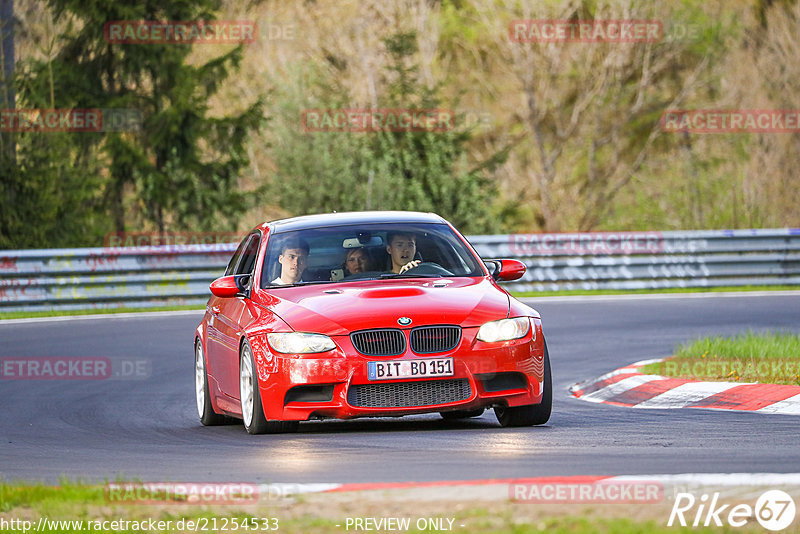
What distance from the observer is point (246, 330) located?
986 centimetres

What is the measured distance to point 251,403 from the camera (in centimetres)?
978

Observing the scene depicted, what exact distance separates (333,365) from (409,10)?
33.7 meters

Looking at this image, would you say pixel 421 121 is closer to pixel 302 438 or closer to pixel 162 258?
pixel 162 258

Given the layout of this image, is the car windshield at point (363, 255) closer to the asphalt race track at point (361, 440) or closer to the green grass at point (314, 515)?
the asphalt race track at point (361, 440)

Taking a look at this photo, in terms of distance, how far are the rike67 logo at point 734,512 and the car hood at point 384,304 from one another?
365cm

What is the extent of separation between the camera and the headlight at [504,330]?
9352mm

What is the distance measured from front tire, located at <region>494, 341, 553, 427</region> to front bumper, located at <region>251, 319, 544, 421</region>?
8.3 inches

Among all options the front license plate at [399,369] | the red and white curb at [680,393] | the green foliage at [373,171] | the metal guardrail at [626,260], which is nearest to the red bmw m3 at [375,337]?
the front license plate at [399,369]

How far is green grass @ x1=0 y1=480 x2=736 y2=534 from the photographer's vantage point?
5.41 m

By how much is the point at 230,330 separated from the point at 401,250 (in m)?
1.37

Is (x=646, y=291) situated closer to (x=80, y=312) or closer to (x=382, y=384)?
(x=80, y=312)

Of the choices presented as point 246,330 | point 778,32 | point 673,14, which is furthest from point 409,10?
point 246,330

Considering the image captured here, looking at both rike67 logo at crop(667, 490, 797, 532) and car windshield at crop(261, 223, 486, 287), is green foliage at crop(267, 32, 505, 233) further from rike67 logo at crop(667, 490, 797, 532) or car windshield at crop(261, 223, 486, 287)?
rike67 logo at crop(667, 490, 797, 532)

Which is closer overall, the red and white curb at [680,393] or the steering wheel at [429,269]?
the steering wheel at [429,269]
